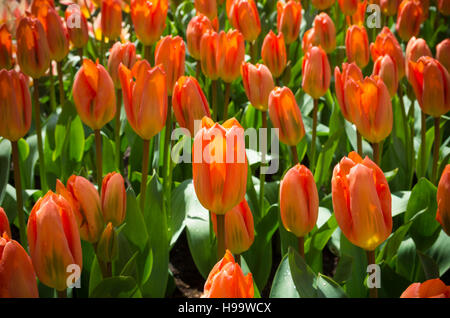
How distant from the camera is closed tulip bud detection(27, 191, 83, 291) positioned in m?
0.90

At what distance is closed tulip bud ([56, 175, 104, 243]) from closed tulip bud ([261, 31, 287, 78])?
835mm

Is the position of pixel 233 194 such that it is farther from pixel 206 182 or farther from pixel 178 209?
pixel 178 209

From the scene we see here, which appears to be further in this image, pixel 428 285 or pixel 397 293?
pixel 397 293

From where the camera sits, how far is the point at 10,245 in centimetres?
83

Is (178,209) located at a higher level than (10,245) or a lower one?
lower

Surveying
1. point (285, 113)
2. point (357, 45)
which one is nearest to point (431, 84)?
point (285, 113)

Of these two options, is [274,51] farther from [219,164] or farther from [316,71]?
[219,164]

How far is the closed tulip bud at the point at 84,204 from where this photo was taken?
3.61 feet

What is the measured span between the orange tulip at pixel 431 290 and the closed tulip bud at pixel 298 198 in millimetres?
282

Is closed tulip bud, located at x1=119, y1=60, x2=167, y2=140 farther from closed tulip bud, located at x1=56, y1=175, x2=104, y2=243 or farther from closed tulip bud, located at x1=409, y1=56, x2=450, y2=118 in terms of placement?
closed tulip bud, located at x1=409, y1=56, x2=450, y2=118

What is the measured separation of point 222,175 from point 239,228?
210 millimetres

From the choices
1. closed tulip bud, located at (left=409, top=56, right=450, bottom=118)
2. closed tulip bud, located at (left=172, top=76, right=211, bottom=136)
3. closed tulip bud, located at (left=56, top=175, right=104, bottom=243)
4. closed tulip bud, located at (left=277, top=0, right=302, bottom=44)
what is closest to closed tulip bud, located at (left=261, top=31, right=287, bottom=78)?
closed tulip bud, located at (left=277, top=0, right=302, bottom=44)
